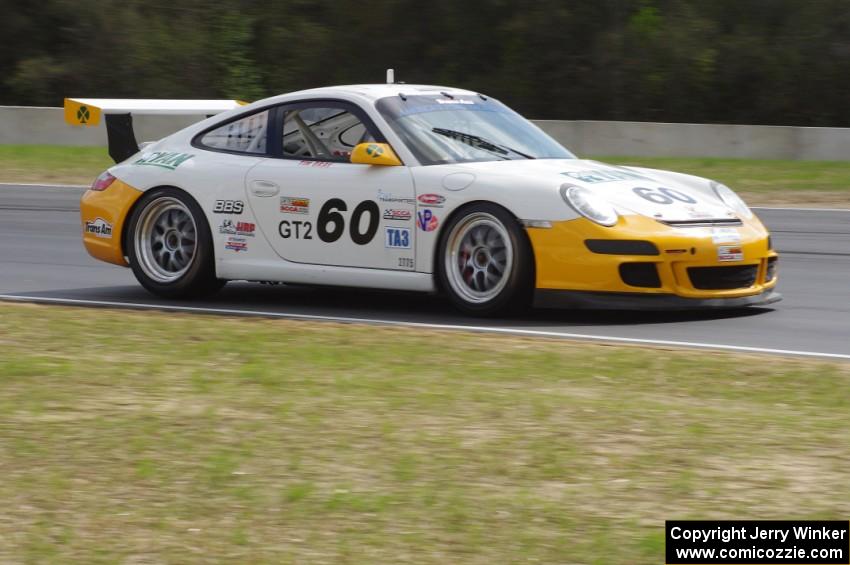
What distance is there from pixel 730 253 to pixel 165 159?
151 inches

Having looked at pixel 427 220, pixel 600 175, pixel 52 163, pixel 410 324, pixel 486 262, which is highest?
pixel 52 163

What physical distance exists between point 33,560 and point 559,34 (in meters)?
25.4

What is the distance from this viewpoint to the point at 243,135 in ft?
31.0

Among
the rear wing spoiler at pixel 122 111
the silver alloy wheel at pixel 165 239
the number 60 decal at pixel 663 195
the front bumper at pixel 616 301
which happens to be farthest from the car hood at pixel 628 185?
the rear wing spoiler at pixel 122 111

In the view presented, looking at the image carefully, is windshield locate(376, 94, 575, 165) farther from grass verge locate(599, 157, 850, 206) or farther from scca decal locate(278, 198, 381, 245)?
grass verge locate(599, 157, 850, 206)

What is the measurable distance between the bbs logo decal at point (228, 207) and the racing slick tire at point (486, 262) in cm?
150

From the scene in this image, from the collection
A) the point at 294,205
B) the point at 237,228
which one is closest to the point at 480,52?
the point at 237,228

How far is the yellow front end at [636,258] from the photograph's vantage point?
8008 mm

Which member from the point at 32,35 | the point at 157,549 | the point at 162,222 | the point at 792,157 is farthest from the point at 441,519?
the point at 32,35

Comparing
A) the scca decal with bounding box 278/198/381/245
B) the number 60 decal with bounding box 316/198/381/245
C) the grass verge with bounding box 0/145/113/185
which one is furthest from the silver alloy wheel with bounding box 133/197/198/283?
the grass verge with bounding box 0/145/113/185

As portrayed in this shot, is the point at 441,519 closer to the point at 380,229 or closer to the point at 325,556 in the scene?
the point at 325,556

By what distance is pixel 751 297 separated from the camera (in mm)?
8500

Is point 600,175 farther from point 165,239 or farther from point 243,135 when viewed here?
point 165,239

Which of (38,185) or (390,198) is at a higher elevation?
(38,185)
